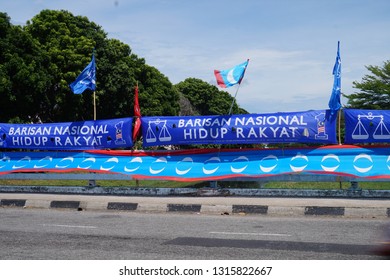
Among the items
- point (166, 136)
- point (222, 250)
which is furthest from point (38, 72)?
point (222, 250)

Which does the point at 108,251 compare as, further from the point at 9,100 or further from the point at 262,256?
the point at 9,100

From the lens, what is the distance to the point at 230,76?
13438mm

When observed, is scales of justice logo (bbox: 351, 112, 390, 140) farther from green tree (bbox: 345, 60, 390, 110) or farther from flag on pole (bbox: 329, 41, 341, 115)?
green tree (bbox: 345, 60, 390, 110)

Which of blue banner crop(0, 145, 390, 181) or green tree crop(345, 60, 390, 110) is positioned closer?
blue banner crop(0, 145, 390, 181)

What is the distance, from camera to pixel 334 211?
10.7m

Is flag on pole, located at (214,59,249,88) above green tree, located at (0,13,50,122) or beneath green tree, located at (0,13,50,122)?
beneath

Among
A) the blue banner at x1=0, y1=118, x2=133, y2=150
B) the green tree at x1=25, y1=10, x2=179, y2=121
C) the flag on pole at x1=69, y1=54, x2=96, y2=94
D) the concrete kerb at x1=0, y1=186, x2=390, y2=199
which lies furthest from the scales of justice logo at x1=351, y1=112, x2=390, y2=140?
the green tree at x1=25, y1=10, x2=179, y2=121

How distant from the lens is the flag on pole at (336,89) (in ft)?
40.4

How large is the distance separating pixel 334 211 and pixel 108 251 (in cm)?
547

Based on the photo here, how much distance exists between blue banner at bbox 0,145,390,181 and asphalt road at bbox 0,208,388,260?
2.01 metres

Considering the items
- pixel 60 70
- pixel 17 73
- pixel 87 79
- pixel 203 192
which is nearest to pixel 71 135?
pixel 87 79

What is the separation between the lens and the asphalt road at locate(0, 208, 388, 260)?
6836 millimetres

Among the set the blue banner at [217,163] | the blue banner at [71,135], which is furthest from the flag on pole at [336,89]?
the blue banner at [71,135]

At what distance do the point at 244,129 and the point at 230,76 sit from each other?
4.87 ft
